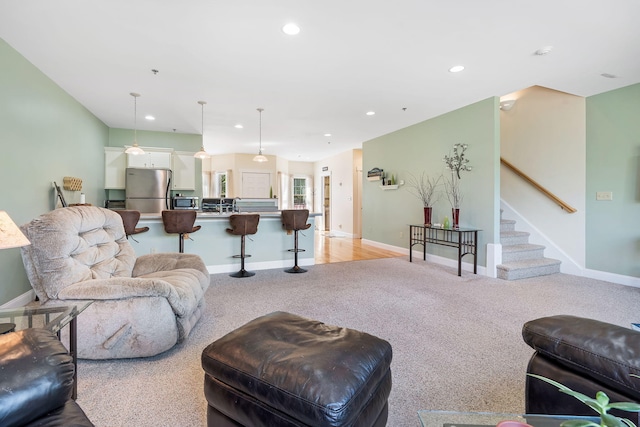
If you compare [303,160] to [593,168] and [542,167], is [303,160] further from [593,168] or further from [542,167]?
[593,168]

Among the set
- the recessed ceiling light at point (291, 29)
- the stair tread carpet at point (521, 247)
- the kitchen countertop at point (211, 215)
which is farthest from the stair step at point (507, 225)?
the recessed ceiling light at point (291, 29)

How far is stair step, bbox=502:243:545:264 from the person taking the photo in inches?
173

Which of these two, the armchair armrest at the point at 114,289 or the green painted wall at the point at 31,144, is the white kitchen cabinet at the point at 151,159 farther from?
the armchair armrest at the point at 114,289

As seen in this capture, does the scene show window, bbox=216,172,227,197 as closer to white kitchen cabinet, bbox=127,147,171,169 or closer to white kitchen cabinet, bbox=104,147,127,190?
white kitchen cabinet, bbox=127,147,171,169

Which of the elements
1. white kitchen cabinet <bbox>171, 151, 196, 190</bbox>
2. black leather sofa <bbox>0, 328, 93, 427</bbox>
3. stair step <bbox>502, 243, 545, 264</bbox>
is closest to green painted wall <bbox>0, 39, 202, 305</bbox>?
white kitchen cabinet <bbox>171, 151, 196, 190</bbox>

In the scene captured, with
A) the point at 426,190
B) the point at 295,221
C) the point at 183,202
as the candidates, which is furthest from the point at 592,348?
the point at 183,202

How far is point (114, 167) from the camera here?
5766 millimetres

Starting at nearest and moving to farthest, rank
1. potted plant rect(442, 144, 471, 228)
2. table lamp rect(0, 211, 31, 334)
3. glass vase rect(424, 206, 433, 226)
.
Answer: table lamp rect(0, 211, 31, 334)
potted plant rect(442, 144, 471, 228)
glass vase rect(424, 206, 433, 226)

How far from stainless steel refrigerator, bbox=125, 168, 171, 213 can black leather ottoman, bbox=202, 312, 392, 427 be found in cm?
539

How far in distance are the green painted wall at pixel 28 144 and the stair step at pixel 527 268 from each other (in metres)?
5.80

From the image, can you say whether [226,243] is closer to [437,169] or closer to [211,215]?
[211,215]

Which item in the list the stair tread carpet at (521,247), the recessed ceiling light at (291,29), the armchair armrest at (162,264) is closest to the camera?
the recessed ceiling light at (291,29)

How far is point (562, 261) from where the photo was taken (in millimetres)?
4500

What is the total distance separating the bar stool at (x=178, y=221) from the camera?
3.78 metres
